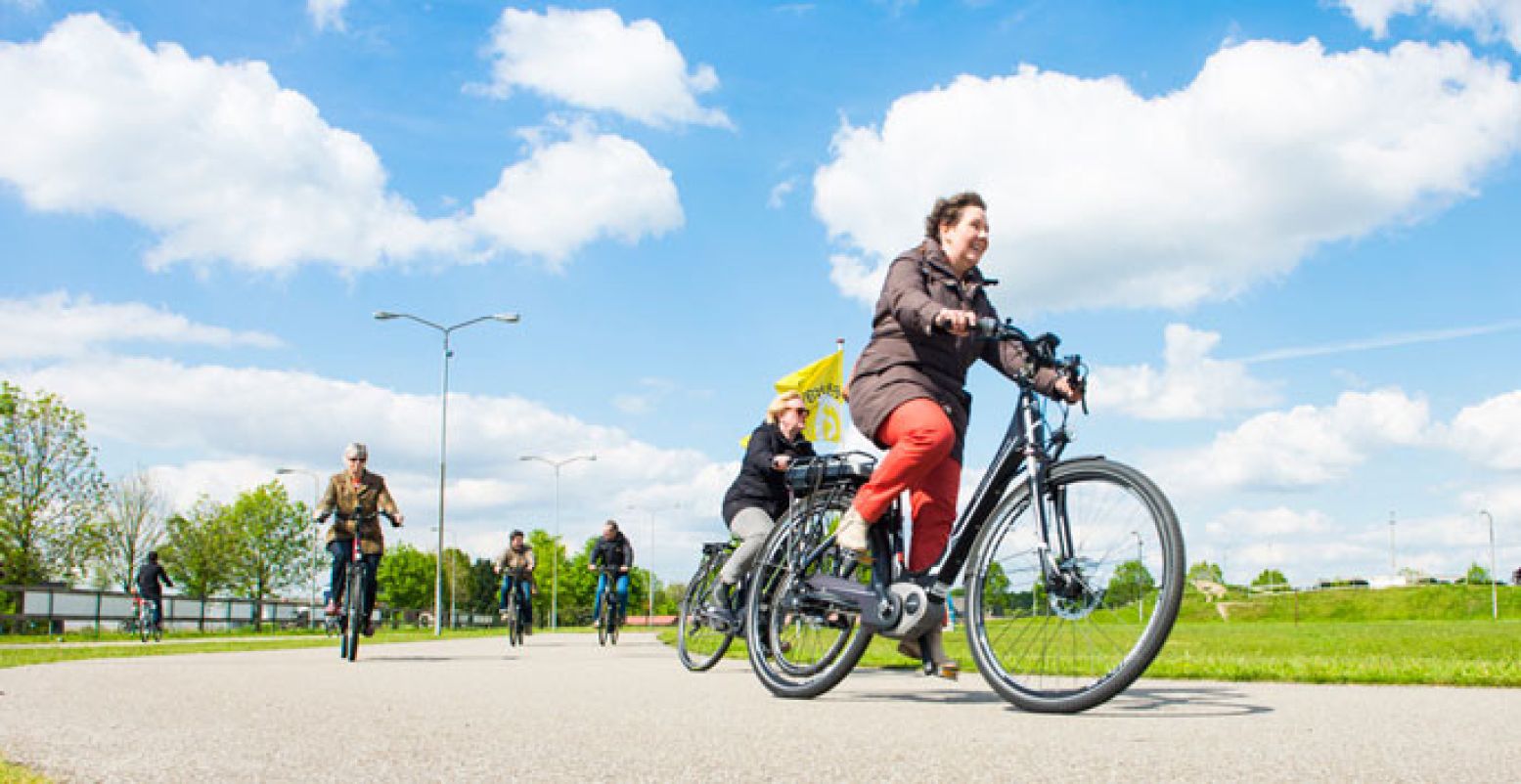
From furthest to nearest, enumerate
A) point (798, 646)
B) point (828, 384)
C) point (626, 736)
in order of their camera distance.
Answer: point (828, 384) < point (798, 646) < point (626, 736)

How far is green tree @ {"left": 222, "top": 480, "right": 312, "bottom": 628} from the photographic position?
61594mm

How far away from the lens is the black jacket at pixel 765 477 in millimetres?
8570

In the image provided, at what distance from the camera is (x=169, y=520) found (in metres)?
56.2

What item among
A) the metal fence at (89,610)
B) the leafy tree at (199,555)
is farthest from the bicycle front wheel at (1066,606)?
the leafy tree at (199,555)

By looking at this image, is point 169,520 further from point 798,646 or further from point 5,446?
point 798,646

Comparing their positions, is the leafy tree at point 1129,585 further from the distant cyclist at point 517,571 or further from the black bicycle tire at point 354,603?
the distant cyclist at point 517,571

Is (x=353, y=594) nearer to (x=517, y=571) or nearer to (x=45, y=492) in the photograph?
(x=517, y=571)

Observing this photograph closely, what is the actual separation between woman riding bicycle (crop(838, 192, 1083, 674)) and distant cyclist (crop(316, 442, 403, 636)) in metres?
6.68

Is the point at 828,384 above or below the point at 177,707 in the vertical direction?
above

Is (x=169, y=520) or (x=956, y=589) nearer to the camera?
(x=956, y=589)

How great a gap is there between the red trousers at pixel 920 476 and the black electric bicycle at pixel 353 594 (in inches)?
266

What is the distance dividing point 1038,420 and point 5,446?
152ft

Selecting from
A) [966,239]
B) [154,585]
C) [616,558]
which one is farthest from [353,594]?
[154,585]

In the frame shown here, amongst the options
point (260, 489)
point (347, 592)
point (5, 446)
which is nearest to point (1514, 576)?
point (260, 489)
